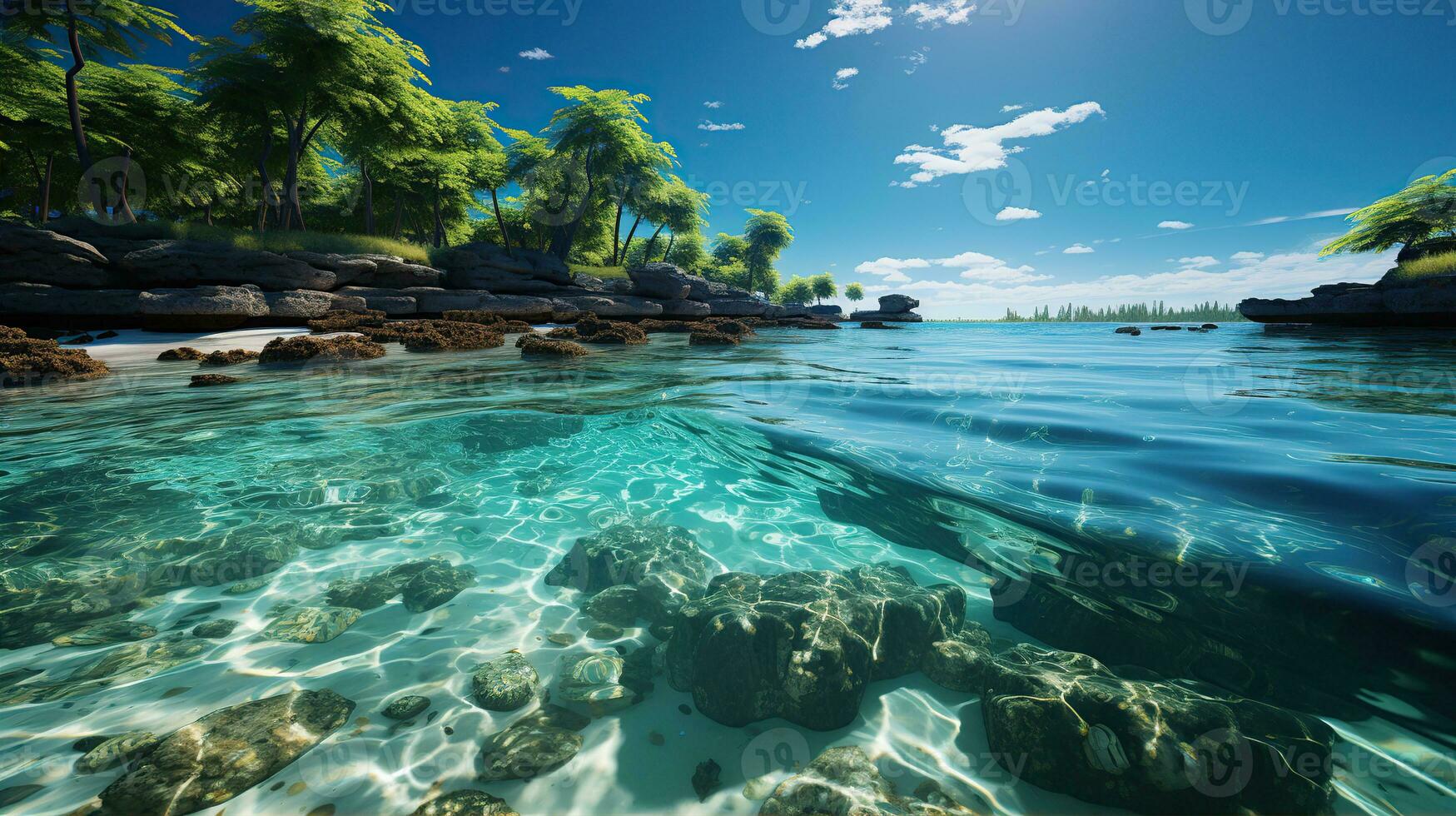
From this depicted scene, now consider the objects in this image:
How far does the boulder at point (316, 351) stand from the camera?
10.2 m

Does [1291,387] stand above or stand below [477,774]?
above

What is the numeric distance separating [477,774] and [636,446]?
358cm


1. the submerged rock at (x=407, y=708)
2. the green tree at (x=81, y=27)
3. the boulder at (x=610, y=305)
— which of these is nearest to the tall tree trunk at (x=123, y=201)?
the green tree at (x=81, y=27)

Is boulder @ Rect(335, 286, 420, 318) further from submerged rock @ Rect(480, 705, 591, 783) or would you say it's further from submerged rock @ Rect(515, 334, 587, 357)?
submerged rock @ Rect(480, 705, 591, 783)

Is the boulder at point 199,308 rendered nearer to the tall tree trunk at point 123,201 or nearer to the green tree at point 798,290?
the tall tree trunk at point 123,201

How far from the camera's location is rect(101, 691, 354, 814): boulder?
157 cm

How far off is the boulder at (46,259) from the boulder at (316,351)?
989 centimetres

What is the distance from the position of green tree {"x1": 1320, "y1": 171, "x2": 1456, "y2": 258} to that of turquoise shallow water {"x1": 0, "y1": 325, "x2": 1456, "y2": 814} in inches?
1557

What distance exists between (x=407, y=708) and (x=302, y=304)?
19038 millimetres

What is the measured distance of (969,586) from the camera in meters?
3.07

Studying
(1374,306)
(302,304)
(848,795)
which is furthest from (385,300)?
(1374,306)

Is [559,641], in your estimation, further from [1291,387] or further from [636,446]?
[1291,387]

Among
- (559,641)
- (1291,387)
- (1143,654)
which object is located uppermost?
(1291,387)

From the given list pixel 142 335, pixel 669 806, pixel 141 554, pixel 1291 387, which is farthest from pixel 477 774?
pixel 142 335
